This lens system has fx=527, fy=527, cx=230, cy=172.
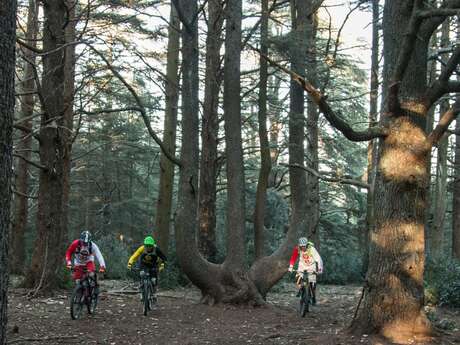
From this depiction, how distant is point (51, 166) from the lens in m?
12.6

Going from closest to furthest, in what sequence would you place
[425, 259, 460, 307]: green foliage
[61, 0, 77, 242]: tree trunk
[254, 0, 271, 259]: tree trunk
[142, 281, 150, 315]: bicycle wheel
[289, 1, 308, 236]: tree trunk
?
[142, 281, 150, 315]: bicycle wheel < [425, 259, 460, 307]: green foliage < [61, 0, 77, 242]: tree trunk < [289, 1, 308, 236]: tree trunk < [254, 0, 271, 259]: tree trunk

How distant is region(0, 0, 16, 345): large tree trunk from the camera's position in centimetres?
355

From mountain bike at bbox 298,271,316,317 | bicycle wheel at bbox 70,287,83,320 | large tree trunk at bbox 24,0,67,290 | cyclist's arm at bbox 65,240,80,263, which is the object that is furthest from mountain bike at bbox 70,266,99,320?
mountain bike at bbox 298,271,316,317

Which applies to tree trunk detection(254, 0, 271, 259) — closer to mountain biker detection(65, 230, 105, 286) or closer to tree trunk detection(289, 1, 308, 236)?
tree trunk detection(289, 1, 308, 236)

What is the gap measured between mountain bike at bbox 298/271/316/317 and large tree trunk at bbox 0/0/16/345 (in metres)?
9.20

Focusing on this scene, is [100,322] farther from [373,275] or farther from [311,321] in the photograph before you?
[373,275]

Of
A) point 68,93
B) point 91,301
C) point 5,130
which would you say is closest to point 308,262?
point 91,301

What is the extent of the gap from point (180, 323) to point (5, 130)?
25.8ft

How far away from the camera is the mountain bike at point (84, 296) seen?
409 inches

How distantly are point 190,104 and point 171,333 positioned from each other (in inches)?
222

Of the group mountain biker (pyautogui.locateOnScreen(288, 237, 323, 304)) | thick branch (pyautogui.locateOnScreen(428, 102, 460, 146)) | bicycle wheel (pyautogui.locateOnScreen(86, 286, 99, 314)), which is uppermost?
thick branch (pyautogui.locateOnScreen(428, 102, 460, 146))

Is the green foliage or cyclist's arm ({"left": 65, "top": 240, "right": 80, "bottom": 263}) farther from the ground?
cyclist's arm ({"left": 65, "top": 240, "right": 80, "bottom": 263})

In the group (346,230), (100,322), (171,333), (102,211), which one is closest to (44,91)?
(100,322)

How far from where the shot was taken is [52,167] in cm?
1255
